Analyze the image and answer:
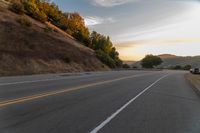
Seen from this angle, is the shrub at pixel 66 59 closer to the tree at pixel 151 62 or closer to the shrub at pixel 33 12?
the shrub at pixel 33 12

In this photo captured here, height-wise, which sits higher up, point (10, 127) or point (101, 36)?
point (101, 36)

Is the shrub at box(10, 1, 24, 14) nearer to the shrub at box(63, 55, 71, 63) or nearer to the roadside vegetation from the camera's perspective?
the roadside vegetation

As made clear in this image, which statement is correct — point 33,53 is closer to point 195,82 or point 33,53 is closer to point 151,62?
point 195,82

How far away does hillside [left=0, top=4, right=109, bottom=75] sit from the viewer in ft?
160

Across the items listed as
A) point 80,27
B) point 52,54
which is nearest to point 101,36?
point 80,27

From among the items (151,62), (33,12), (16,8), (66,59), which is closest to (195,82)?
(66,59)

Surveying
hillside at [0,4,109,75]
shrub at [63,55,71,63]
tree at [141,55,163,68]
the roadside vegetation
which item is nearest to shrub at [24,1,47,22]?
the roadside vegetation

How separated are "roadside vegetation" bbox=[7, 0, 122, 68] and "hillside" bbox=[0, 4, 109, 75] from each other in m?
12.6

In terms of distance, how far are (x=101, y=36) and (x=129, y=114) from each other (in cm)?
12323

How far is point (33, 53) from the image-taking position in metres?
57.1

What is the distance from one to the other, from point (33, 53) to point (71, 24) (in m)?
70.7

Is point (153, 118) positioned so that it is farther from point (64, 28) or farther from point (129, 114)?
point (64, 28)

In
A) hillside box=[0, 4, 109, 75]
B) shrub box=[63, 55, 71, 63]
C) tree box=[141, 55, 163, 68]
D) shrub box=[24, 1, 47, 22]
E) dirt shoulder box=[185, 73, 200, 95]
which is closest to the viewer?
dirt shoulder box=[185, 73, 200, 95]

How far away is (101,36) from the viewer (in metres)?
134
